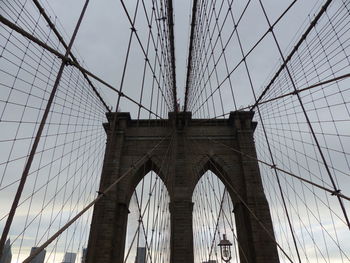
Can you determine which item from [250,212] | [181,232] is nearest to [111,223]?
[181,232]

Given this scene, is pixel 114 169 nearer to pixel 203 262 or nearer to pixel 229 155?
pixel 229 155

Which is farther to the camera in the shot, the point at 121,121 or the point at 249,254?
the point at 121,121

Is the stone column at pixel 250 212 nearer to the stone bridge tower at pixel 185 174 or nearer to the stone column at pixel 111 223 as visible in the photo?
the stone bridge tower at pixel 185 174

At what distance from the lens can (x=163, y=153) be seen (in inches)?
526

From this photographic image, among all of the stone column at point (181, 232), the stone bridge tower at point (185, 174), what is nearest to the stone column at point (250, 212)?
the stone bridge tower at point (185, 174)

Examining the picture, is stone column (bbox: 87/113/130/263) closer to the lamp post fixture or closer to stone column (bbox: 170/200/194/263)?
stone column (bbox: 170/200/194/263)

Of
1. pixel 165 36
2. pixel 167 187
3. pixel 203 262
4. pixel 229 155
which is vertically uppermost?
pixel 165 36

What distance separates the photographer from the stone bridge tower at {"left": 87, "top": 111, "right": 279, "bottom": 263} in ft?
34.4

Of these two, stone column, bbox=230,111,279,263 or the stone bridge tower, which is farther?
the stone bridge tower

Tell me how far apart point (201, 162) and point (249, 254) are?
4778 millimetres

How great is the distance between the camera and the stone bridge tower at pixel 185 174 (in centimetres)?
1050

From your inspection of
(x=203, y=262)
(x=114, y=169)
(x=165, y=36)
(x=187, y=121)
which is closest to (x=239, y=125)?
(x=187, y=121)

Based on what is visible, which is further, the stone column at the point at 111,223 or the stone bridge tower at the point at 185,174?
the stone bridge tower at the point at 185,174

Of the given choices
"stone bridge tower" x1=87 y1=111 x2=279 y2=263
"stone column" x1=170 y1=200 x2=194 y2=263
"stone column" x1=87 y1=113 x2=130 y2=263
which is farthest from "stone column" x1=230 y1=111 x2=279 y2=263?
"stone column" x1=87 y1=113 x2=130 y2=263
